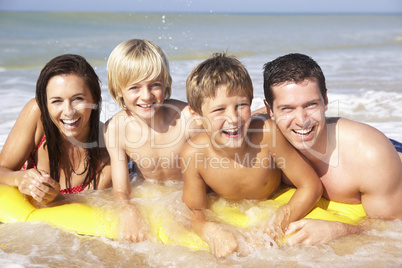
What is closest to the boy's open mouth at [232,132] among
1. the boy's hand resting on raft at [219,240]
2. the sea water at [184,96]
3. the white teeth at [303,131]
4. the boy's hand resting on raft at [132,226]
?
the white teeth at [303,131]

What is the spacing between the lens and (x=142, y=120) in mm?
3754

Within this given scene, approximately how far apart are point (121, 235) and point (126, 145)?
93 cm

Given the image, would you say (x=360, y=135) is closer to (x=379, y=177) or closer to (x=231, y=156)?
(x=379, y=177)

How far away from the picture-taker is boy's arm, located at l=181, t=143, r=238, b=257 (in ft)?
8.95

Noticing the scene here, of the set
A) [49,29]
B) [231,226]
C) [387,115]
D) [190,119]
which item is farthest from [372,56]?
[49,29]

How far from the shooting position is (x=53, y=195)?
325cm

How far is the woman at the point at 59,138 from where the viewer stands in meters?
3.34

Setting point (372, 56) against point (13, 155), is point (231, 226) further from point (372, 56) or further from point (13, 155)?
point (372, 56)

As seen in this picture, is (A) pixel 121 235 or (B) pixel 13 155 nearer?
(A) pixel 121 235

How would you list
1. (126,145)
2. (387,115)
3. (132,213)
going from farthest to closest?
(387,115), (126,145), (132,213)

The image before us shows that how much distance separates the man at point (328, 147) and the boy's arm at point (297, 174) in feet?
0.20

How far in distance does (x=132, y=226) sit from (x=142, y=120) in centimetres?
106

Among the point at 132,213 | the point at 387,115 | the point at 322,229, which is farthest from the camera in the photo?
the point at 387,115

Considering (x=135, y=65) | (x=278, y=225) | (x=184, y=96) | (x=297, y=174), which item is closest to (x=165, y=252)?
(x=278, y=225)
